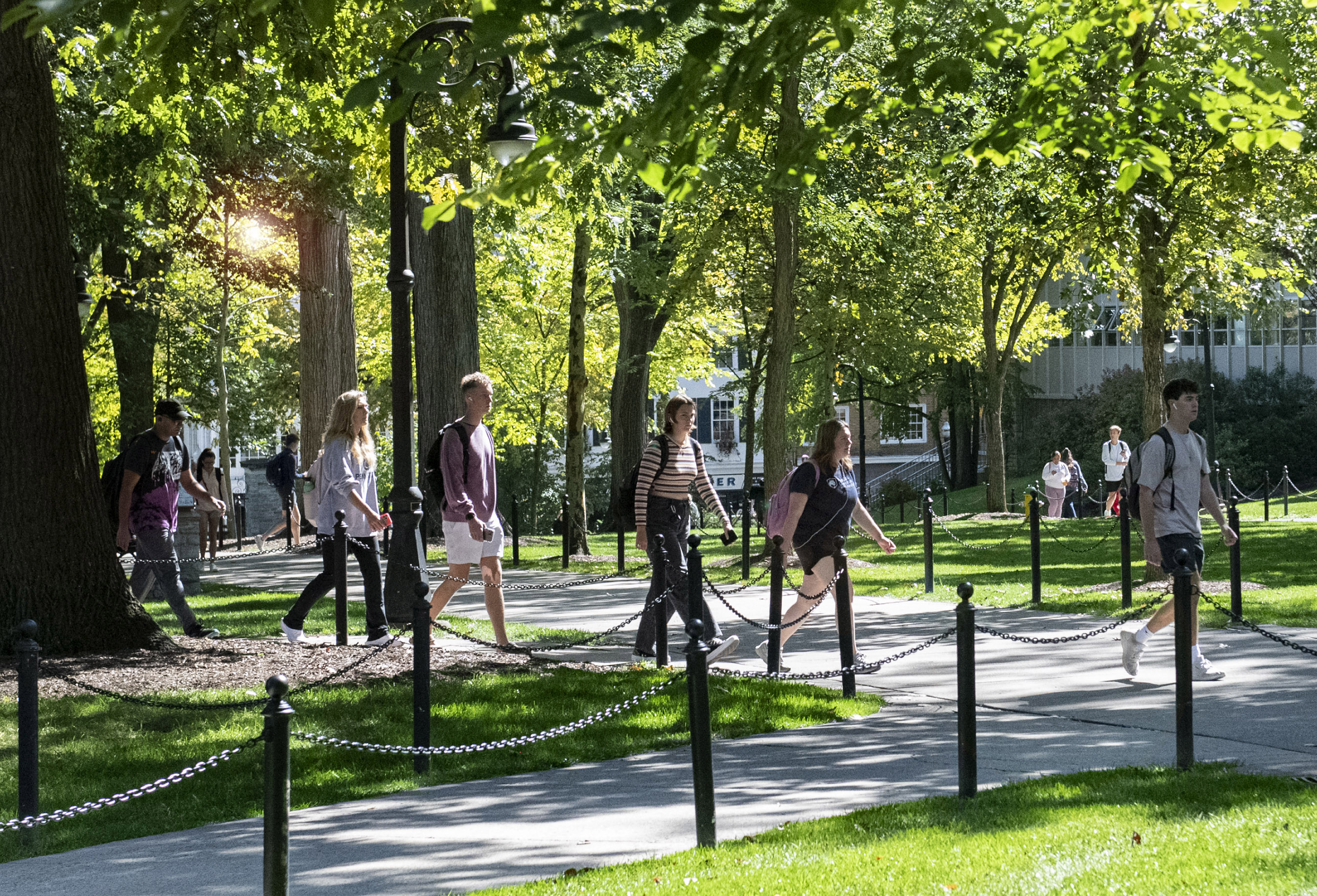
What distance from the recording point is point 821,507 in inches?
422

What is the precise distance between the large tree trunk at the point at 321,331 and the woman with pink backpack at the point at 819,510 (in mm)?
15824

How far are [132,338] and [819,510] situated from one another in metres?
19.2

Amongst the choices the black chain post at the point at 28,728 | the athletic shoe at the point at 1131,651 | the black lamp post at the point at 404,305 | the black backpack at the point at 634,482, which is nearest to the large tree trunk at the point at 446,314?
the black lamp post at the point at 404,305

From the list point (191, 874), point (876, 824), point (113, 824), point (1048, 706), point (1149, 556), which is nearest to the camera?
point (191, 874)

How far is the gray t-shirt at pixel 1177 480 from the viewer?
10.2m

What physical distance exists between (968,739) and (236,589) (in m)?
13.8

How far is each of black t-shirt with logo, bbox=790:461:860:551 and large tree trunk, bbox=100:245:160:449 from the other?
17379 mm

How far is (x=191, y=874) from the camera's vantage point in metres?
5.84

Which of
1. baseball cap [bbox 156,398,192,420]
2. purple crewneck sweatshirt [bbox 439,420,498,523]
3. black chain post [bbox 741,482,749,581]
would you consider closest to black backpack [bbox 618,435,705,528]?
purple crewneck sweatshirt [bbox 439,420,498,523]

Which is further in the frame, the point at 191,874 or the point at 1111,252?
the point at 1111,252

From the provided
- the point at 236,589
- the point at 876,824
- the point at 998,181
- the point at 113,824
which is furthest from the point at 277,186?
the point at 876,824

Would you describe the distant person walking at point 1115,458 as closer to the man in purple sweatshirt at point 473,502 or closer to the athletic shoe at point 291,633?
the man in purple sweatshirt at point 473,502

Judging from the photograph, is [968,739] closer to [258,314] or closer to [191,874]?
[191,874]

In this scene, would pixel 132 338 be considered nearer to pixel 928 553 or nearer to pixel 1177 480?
pixel 928 553
